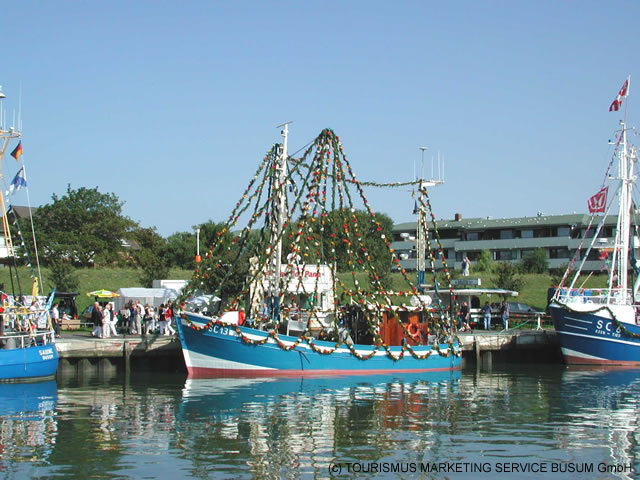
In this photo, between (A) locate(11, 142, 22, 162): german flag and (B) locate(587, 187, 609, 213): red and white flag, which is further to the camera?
(B) locate(587, 187, 609, 213): red and white flag

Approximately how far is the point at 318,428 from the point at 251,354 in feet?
35.3

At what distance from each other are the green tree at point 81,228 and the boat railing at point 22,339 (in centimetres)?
4320

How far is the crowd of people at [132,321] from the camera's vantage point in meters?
36.1

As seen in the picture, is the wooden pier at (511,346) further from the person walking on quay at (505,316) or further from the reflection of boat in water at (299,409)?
the reflection of boat in water at (299,409)

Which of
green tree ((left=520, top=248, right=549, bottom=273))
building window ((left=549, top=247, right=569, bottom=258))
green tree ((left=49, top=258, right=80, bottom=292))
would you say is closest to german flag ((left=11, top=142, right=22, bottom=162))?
green tree ((left=49, top=258, right=80, bottom=292))

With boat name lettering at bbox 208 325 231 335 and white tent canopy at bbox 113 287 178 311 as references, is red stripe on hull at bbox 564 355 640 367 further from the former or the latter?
white tent canopy at bbox 113 287 178 311

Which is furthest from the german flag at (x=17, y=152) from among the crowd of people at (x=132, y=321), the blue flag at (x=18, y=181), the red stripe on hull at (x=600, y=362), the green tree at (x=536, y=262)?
the green tree at (x=536, y=262)

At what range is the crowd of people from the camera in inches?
1421

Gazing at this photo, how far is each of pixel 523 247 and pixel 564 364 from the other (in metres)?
56.1

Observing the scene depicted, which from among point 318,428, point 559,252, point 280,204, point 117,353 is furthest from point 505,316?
point 559,252

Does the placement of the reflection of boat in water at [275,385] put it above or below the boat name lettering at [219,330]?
below

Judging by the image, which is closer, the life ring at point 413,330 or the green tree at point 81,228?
the life ring at point 413,330

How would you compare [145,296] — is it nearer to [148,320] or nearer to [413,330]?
[148,320]

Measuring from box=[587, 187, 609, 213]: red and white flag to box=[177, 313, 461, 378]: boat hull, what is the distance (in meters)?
15.4
